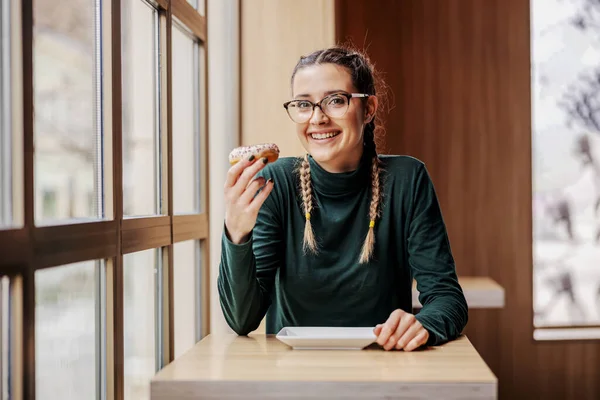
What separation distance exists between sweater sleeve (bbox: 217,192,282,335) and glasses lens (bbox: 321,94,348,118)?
0.28 metres

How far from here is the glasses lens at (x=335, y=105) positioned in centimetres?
175

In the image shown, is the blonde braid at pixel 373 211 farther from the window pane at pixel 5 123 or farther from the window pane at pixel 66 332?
the window pane at pixel 5 123

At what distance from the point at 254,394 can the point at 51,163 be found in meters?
0.60

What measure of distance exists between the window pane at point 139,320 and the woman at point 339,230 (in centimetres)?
35

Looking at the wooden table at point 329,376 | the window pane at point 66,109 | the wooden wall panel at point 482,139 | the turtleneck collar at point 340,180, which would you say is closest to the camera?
the wooden table at point 329,376

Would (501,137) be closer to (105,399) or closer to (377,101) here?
(377,101)

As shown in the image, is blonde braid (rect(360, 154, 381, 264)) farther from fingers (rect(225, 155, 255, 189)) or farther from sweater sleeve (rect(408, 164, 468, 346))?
fingers (rect(225, 155, 255, 189))

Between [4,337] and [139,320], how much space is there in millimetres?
784

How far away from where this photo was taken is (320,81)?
177cm

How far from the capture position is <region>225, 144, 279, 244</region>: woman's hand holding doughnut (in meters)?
1.51

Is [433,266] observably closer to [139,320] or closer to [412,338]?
[412,338]

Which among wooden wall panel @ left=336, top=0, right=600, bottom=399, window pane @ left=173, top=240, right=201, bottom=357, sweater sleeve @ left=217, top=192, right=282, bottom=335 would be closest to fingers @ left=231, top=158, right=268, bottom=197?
sweater sleeve @ left=217, top=192, right=282, bottom=335

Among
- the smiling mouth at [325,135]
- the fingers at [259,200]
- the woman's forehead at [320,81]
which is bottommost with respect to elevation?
the fingers at [259,200]

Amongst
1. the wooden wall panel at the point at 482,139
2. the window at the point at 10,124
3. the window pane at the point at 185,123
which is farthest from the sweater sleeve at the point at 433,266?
the wooden wall panel at the point at 482,139
